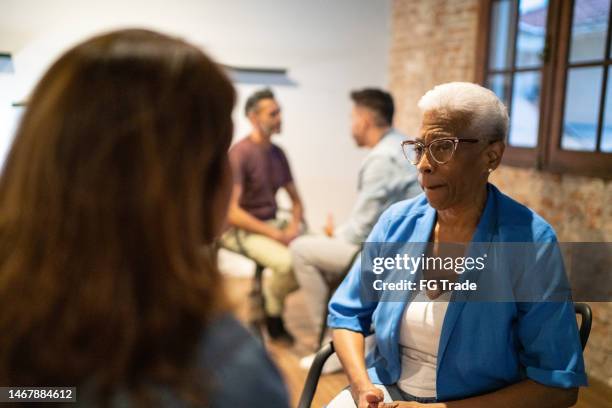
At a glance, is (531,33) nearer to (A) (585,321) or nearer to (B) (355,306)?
(A) (585,321)

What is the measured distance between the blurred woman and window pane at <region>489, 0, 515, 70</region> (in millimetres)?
3251

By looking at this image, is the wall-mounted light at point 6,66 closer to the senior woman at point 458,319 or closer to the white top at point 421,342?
the senior woman at point 458,319

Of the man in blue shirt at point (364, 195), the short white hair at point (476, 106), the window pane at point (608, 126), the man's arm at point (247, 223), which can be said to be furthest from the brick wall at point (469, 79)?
the short white hair at point (476, 106)

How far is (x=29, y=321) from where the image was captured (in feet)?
1.89

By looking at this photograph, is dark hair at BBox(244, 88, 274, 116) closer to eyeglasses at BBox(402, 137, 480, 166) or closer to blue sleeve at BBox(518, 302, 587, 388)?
eyeglasses at BBox(402, 137, 480, 166)

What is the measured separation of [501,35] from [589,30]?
764mm

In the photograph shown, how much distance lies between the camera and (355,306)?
1565 mm

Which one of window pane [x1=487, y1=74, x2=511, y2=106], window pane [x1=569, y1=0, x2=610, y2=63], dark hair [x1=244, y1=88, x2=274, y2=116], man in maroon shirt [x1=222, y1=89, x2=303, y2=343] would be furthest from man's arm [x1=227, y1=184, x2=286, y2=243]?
window pane [x1=569, y1=0, x2=610, y2=63]

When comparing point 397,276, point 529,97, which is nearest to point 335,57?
point 529,97

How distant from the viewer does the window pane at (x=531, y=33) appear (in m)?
3.09

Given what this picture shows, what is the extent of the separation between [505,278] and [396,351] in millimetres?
337

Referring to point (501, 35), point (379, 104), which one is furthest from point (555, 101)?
point (379, 104)

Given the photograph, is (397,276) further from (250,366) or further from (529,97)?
(529,97)

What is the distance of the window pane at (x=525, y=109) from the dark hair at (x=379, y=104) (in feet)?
2.60
